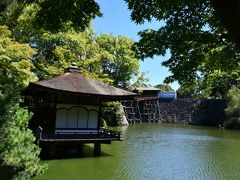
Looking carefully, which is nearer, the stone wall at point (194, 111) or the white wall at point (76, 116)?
the white wall at point (76, 116)

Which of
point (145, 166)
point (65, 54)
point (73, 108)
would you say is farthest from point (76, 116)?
point (65, 54)

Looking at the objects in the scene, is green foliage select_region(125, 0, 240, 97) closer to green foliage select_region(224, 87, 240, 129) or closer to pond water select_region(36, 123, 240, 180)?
pond water select_region(36, 123, 240, 180)

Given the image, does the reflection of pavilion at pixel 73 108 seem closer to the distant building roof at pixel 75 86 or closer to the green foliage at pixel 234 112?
the distant building roof at pixel 75 86

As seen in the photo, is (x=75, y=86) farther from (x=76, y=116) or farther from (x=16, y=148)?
(x=16, y=148)

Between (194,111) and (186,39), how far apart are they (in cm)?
4505

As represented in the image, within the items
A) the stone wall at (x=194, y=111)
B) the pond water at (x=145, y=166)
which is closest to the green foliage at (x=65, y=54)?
the pond water at (x=145, y=166)

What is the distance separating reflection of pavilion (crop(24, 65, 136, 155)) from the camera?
13.4m

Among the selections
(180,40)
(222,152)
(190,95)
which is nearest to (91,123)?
(222,152)

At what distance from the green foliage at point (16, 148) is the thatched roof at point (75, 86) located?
5.28 metres

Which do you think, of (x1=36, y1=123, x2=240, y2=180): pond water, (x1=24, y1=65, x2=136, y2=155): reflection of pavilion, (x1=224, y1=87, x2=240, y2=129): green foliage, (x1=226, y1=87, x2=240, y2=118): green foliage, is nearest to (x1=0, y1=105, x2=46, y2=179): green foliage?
(x1=36, y1=123, x2=240, y2=180): pond water

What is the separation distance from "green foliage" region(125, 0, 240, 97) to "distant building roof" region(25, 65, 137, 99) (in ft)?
26.3

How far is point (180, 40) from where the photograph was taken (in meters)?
5.01

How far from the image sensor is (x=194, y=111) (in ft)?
160

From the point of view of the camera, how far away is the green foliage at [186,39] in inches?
179
